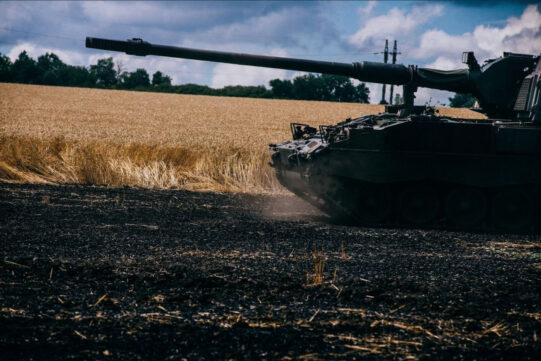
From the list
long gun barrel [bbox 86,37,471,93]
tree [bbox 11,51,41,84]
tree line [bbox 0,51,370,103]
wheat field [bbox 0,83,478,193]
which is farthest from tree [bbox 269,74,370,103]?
long gun barrel [bbox 86,37,471,93]

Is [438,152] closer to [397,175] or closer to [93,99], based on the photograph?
[397,175]

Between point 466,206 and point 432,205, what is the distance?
579 mm

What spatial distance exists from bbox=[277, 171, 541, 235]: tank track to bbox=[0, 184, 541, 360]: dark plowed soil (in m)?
0.69

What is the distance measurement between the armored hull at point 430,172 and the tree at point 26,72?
70945mm

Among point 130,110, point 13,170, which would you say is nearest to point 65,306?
point 13,170

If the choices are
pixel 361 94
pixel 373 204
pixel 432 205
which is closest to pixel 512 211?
pixel 432 205

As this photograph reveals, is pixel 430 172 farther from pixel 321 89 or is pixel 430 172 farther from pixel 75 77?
pixel 75 77

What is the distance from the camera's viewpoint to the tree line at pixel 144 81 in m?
63.6

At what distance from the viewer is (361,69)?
11070 millimetres

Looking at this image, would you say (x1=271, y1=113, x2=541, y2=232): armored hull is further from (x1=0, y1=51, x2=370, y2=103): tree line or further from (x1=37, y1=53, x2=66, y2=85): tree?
(x1=37, y1=53, x2=66, y2=85): tree

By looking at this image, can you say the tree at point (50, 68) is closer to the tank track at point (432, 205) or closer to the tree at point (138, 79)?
the tree at point (138, 79)

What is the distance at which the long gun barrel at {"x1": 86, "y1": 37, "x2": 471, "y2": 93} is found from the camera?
10.6 m

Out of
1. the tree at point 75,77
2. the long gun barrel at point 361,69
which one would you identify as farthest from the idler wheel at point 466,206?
the tree at point 75,77

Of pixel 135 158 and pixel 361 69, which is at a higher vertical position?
pixel 361 69
